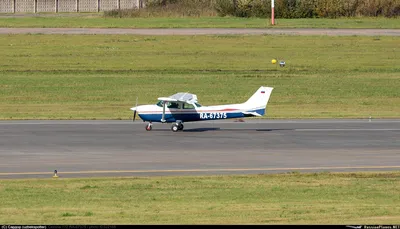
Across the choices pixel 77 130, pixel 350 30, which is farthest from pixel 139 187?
pixel 350 30

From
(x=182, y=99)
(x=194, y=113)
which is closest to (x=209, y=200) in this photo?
(x=194, y=113)

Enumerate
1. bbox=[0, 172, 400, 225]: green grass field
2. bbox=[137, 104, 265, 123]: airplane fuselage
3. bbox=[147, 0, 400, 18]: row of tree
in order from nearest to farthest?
bbox=[0, 172, 400, 225]: green grass field < bbox=[137, 104, 265, 123]: airplane fuselage < bbox=[147, 0, 400, 18]: row of tree

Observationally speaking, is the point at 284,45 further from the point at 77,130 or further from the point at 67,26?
the point at 77,130

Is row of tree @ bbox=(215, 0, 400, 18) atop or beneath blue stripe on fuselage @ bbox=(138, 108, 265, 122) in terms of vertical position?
atop

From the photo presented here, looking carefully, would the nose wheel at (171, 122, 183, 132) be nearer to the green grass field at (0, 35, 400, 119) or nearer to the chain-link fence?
the green grass field at (0, 35, 400, 119)

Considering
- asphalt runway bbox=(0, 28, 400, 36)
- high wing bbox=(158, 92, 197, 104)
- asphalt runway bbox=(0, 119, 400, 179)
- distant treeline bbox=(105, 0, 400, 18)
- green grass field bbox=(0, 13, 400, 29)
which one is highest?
distant treeline bbox=(105, 0, 400, 18)

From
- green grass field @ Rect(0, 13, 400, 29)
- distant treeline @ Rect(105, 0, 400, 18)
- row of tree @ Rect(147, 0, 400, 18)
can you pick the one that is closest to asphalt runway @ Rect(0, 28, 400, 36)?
green grass field @ Rect(0, 13, 400, 29)

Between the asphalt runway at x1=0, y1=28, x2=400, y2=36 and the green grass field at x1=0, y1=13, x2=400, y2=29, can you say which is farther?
the green grass field at x1=0, y1=13, x2=400, y2=29

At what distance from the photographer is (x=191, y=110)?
46719mm

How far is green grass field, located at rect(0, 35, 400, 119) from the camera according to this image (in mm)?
59188

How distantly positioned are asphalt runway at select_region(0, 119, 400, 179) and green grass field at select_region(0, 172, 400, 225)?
→ 2379 millimetres

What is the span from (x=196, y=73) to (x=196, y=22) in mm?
30035

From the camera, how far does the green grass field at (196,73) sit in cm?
5919

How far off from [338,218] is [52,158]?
17507mm
